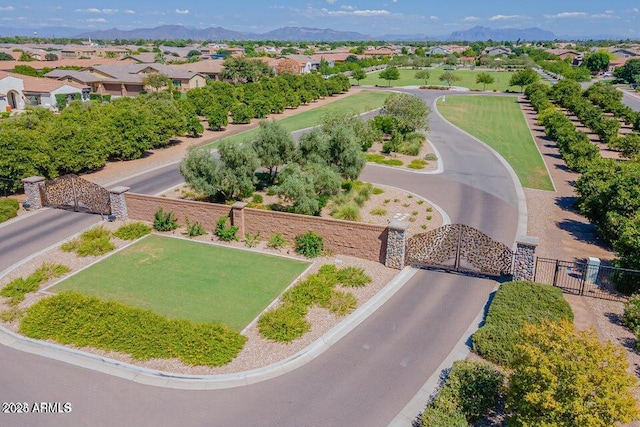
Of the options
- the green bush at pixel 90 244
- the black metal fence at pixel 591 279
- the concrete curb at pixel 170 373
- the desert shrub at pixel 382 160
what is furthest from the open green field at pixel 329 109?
the concrete curb at pixel 170 373

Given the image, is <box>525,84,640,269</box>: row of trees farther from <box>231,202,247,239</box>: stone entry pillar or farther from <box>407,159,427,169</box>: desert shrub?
<box>231,202,247,239</box>: stone entry pillar

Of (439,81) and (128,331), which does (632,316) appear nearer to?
(128,331)

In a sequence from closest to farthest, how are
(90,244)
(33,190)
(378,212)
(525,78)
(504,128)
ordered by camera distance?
1. (90,244)
2. (378,212)
3. (33,190)
4. (504,128)
5. (525,78)

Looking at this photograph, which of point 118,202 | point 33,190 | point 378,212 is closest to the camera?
point 118,202

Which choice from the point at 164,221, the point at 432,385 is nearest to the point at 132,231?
the point at 164,221

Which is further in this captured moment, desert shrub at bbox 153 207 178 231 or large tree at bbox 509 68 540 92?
large tree at bbox 509 68 540 92

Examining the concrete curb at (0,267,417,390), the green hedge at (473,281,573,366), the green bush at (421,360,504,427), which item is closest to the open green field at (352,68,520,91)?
the green hedge at (473,281,573,366)

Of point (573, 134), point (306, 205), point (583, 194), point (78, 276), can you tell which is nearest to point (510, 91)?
point (573, 134)
